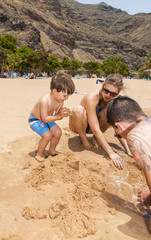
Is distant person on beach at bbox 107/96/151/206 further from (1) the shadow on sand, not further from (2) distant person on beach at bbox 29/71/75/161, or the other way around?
(2) distant person on beach at bbox 29/71/75/161

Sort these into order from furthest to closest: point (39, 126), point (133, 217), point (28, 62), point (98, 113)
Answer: point (28, 62)
point (98, 113)
point (39, 126)
point (133, 217)

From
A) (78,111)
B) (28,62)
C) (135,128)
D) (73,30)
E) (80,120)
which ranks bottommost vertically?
(80,120)

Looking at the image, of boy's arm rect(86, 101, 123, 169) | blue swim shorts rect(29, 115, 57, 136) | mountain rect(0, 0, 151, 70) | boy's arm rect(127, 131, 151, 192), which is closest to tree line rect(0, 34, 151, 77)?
mountain rect(0, 0, 151, 70)

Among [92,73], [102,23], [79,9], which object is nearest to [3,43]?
[92,73]

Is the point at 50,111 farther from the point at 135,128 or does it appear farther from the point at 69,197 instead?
the point at 135,128

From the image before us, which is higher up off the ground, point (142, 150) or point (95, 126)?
point (142, 150)

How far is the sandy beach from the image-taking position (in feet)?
4.78

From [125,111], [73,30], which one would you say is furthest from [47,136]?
[73,30]

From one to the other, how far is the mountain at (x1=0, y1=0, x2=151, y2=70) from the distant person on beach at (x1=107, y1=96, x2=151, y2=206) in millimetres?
60090

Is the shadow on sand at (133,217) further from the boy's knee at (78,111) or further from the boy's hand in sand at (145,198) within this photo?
the boy's knee at (78,111)

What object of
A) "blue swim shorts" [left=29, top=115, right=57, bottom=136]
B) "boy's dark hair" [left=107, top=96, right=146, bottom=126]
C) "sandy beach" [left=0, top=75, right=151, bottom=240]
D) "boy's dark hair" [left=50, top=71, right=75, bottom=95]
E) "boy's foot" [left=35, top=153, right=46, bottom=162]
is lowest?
"sandy beach" [left=0, top=75, right=151, bottom=240]

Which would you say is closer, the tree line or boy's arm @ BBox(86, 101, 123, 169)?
boy's arm @ BBox(86, 101, 123, 169)

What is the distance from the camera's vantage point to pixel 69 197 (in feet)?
5.78

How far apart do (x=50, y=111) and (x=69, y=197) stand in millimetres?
1209
